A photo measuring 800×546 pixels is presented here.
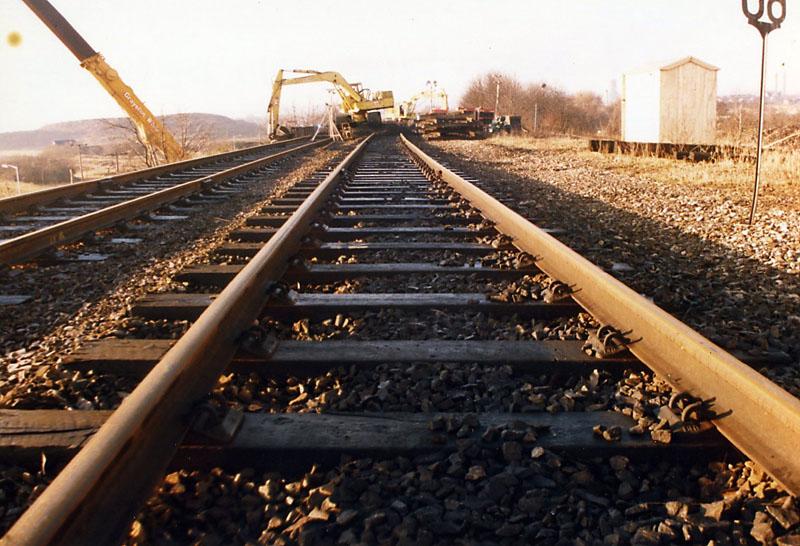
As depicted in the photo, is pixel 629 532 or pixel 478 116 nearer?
pixel 629 532

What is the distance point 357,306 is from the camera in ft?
9.98

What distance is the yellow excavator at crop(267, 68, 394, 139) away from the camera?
29000mm

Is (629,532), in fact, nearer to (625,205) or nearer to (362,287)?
(362,287)

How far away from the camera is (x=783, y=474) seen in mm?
1588

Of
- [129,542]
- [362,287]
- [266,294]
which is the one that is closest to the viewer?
[129,542]

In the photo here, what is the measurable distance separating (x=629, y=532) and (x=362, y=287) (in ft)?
7.29

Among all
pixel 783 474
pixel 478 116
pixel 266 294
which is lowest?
pixel 783 474

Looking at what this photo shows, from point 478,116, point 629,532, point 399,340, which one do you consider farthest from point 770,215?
point 478,116

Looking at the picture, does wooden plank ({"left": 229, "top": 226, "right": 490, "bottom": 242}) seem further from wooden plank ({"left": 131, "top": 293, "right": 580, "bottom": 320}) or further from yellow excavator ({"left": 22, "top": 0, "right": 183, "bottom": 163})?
yellow excavator ({"left": 22, "top": 0, "right": 183, "bottom": 163})

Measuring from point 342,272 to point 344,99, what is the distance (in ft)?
97.5

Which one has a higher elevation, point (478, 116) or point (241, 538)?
point (478, 116)

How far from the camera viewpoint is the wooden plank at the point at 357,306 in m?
3.01

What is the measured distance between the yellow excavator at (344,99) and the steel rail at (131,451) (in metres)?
28.1

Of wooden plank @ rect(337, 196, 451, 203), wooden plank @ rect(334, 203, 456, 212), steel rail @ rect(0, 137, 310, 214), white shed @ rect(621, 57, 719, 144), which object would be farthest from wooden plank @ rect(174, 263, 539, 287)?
white shed @ rect(621, 57, 719, 144)
